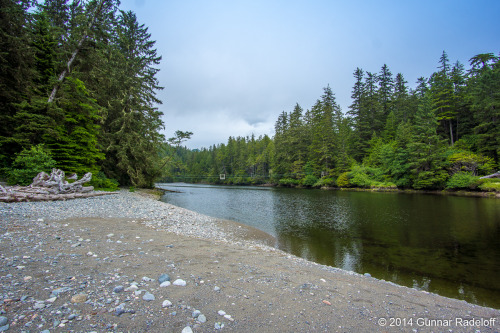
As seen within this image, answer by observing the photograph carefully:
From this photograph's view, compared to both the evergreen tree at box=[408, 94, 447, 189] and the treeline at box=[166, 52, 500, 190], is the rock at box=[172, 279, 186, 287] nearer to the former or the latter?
Answer: the treeline at box=[166, 52, 500, 190]

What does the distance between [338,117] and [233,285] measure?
2959 inches

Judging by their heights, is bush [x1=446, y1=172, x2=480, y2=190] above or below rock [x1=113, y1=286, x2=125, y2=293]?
above

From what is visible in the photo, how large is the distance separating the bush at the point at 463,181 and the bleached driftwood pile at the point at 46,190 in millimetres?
47104

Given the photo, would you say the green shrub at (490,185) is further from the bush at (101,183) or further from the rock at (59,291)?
the bush at (101,183)

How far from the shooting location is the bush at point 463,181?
31.4m

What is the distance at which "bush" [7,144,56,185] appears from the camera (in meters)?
13.1

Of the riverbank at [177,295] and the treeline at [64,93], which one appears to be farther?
the treeline at [64,93]

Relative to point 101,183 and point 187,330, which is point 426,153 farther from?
point 101,183

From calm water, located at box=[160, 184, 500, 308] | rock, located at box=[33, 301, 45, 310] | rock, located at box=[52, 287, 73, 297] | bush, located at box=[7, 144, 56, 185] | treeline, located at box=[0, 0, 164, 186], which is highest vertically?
treeline, located at box=[0, 0, 164, 186]

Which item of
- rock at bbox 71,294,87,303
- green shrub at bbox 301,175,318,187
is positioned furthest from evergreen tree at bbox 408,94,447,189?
rock at bbox 71,294,87,303

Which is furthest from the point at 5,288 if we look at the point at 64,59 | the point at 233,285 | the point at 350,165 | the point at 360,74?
the point at 360,74

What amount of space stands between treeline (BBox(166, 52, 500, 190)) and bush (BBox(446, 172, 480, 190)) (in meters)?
0.10

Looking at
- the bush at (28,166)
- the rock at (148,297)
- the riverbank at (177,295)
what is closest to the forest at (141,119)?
the bush at (28,166)

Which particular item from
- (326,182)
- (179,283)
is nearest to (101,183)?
(179,283)
